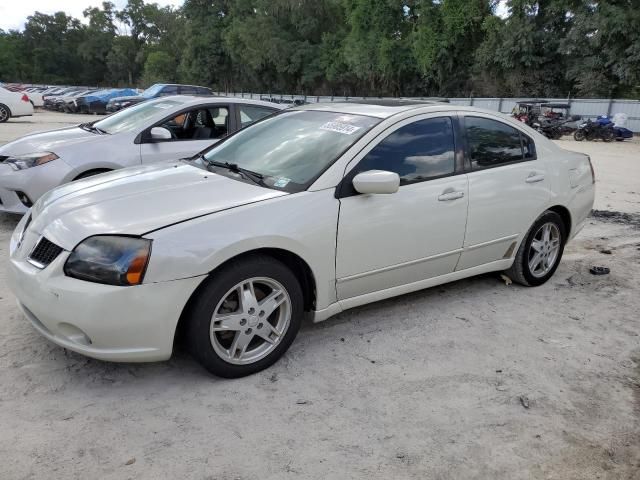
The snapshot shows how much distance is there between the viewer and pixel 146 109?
641cm

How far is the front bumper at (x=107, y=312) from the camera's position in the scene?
263cm

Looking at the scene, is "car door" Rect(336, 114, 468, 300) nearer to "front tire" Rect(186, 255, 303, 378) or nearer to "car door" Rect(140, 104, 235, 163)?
"front tire" Rect(186, 255, 303, 378)

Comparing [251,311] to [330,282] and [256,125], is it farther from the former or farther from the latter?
[256,125]

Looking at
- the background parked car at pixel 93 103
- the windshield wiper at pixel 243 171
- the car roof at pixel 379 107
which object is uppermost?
the car roof at pixel 379 107

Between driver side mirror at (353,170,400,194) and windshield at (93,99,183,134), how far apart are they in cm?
360

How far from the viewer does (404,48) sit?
44438mm

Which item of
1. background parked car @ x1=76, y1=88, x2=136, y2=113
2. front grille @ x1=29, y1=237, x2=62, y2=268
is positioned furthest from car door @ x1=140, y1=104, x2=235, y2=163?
background parked car @ x1=76, y1=88, x2=136, y2=113

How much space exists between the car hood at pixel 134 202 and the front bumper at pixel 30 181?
6.99 ft

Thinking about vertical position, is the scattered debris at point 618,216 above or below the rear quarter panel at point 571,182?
below

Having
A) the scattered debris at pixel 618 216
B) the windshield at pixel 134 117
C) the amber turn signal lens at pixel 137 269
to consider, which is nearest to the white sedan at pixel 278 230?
the amber turn signal lens at pixel 137 269

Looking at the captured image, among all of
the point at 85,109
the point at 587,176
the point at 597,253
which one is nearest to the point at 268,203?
the point at 587,176

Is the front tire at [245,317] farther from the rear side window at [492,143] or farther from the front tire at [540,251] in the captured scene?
the front tire at [540,251]

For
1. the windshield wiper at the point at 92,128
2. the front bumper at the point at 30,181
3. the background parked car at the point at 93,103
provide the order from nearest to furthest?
the front bumper at the point at 30,181, the windshield wiper at the point at 92,128, the background parked car at the point at 93,103

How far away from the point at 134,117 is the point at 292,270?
13.2 feet
